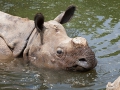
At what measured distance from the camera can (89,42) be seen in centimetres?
1059

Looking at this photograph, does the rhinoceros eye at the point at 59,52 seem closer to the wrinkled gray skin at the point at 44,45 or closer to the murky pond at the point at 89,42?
the wrinkled gray skin at the point at 44,45

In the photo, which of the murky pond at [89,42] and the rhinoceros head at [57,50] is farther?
the rhinoceros head at [57,50]

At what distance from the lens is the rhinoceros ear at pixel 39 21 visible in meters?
8.69

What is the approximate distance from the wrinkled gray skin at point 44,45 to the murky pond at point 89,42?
0.91 feet

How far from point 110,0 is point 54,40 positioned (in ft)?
22.4

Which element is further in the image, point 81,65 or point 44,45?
point 44,45

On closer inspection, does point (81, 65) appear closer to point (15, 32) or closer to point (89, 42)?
point (15, 32)

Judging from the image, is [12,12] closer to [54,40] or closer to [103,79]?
[54,40]

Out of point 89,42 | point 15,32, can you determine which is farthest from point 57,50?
point 89,42

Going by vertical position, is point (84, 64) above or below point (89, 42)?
above

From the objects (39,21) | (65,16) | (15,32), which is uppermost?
(39,21)

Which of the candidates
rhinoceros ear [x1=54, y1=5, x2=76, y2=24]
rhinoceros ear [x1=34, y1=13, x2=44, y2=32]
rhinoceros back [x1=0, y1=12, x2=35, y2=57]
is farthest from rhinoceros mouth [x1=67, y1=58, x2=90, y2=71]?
rhinoceros ear [x1=54, y1=5, x2=76, y2=24]

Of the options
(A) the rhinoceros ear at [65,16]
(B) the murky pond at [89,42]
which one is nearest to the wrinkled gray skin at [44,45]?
(A) the rhinoceros ear at [65,16]

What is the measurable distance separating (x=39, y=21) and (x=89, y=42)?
2.26 meters
